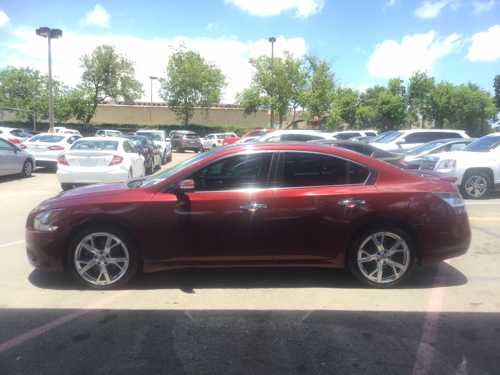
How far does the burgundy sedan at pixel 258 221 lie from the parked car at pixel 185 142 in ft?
94.1

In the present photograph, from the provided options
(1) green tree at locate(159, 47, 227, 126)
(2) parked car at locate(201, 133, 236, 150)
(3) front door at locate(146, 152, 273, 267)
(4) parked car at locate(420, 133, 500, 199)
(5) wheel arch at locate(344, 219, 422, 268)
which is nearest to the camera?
(3) front door at locate(146, 152, 273, 267)

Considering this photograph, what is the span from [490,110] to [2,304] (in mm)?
53530

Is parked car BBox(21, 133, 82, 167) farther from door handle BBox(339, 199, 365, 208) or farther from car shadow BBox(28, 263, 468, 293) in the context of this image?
door handle BBox(339, 199, 365, 208)

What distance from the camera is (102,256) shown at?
173 inches

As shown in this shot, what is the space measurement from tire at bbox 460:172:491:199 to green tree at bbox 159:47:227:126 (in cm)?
3604

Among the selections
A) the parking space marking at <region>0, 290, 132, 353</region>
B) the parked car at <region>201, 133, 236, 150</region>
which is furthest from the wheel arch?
the parked car at <region>201, 133, 236, 150</region>

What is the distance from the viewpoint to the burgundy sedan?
14.1ft

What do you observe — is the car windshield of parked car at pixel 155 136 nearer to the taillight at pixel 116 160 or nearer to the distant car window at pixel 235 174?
the taillight at pixel 116 160

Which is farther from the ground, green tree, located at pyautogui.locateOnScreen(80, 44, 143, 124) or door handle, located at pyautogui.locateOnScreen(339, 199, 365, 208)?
green tree, located at pyautogui.locateOnScreen(80, 44, 143, 124)

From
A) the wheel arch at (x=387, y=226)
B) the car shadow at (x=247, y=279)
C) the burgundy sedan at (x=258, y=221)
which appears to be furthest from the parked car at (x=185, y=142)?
the wheel arch at (x=387, y=226)

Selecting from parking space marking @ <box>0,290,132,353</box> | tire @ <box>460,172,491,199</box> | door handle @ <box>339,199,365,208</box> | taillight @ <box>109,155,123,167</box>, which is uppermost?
taillight @ <box>109,155,123,167</box>

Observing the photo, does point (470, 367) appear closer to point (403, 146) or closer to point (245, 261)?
point (245, 261)

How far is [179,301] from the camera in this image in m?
4.21

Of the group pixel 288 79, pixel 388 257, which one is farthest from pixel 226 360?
pixel 288 79
